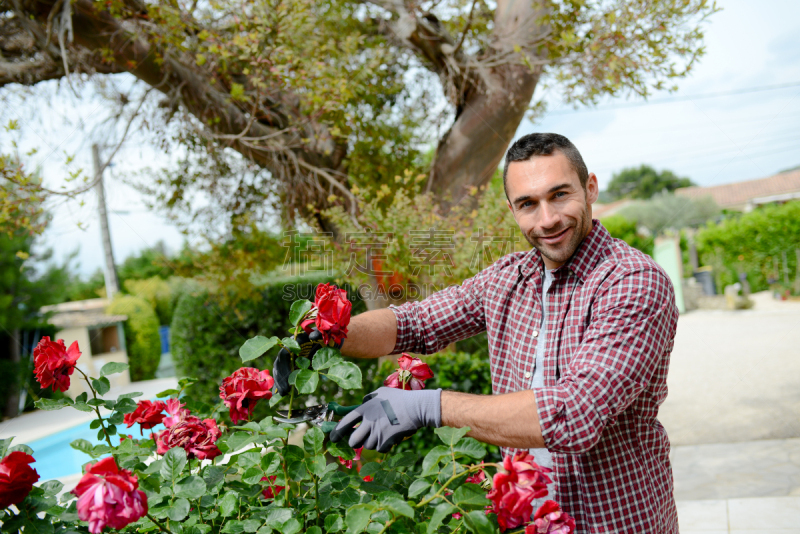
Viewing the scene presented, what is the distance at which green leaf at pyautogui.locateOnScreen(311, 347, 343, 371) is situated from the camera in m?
1.02

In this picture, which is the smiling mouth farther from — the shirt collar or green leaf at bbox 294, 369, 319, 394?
green leaf at bbox 294, 369, 319, 394

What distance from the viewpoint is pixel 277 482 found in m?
1.13

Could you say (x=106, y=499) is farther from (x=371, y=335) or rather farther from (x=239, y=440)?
(x=371, y=335)

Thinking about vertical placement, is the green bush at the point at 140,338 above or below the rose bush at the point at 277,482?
below

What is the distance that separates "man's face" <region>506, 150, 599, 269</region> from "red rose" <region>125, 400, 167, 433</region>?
104cm

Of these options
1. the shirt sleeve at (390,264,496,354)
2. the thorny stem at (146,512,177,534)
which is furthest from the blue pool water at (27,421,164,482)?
the thorny stem at (146,512,177,534)

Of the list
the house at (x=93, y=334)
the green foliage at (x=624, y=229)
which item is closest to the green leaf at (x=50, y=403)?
the house at (x=93, y=334)

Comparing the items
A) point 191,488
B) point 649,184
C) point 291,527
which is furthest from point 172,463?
point 649,184

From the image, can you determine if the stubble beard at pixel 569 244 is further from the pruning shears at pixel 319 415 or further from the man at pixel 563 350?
the pruning shears at pixel 319 415

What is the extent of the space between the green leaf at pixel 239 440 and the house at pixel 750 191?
Answer: 81.6 ft

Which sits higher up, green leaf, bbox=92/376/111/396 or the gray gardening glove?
green leaf, bbox=92/376/111/396

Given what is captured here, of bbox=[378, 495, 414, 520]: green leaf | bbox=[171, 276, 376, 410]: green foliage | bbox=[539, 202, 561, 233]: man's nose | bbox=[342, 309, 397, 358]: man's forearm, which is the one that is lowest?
bbox=[171, 276, 376, 410]: green foliage

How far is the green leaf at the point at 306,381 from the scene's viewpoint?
974mm

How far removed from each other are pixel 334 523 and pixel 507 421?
386 mm
